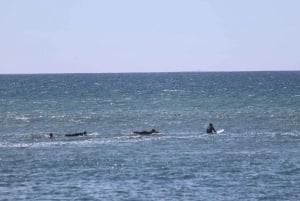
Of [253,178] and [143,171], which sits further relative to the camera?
Answer: [143,171]

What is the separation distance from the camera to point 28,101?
404ft

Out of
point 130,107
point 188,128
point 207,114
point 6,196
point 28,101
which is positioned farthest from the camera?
point 28,101

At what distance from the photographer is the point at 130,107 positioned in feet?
→ 339

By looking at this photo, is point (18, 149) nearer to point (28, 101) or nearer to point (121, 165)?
point (121, 165)

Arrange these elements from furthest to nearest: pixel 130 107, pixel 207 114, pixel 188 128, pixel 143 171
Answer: pixel 130 107 → pixel 207 114 → pixel 188 128 → pixel 143 171

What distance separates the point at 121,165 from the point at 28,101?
3165 inches

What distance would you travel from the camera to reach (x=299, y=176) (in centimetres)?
4025

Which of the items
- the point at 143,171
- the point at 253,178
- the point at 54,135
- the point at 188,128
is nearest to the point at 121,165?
the point at 143,171

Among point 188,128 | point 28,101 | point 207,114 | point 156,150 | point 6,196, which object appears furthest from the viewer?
point 28,101

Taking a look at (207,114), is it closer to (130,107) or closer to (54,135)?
(130,107)

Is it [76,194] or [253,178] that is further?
[253,178]

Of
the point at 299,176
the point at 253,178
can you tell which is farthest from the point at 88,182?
the point at 299,176

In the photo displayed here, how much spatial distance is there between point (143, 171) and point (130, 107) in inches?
2404

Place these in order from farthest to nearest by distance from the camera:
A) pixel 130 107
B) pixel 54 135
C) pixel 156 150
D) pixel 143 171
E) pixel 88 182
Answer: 1. pixel 130 107
2. pixel 54 135
3. pixel 156 150
4. pixel 143 171
5. pixel 88 182
